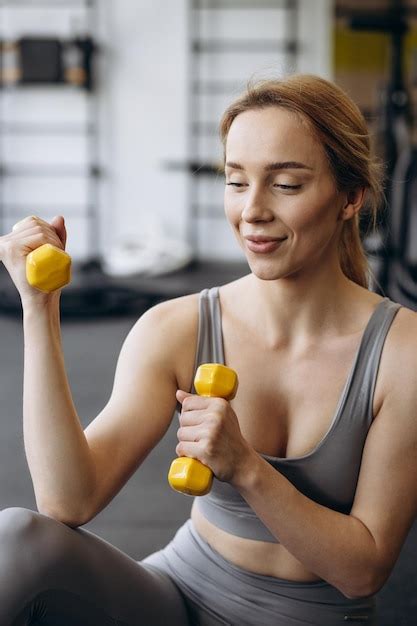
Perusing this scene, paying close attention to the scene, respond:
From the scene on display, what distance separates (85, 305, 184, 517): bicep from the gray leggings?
0.27ft

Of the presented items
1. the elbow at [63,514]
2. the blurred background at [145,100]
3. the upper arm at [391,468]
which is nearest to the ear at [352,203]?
the upper arm at [391,468]

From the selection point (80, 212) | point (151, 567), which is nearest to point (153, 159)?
point (80, 212)

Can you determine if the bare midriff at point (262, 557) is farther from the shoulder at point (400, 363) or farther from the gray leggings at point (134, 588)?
the shoulder at point (400, 363)

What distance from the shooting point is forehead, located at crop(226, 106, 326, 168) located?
1158mm

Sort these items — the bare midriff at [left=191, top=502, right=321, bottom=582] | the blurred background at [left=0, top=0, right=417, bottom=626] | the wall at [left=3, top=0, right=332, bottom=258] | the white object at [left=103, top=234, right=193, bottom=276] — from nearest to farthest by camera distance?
the bare midriff at [left=191, top=502, right=321, bottom=582], the white object at [left=103, top=234, right=193, bottom=276], the blurred background at [left=0, top=0, right=417, bottom=626], the wall at [left=3, top=0, right=332, bottom=258]

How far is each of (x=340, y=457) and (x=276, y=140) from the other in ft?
1.42

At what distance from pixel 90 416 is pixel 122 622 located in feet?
6.44

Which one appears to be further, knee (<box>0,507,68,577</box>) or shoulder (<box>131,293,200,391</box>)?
shoulder (<box>131,293,200,391</box>)

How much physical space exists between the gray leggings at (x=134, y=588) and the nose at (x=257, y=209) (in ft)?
1.54

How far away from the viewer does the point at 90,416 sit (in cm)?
313

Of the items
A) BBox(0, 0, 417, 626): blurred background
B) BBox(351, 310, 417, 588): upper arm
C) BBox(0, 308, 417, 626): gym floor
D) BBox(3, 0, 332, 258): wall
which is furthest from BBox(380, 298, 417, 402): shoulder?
BBox(3, 0, 332, 258): wall

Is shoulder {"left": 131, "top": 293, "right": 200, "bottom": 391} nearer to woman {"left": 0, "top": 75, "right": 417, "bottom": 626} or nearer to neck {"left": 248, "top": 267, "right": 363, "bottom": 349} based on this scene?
woman {"left": 0, "top": 75, "right": 417, "bottom": 626}

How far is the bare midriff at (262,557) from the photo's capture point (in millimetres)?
1252

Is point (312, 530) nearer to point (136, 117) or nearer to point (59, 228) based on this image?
point (59, 228)
